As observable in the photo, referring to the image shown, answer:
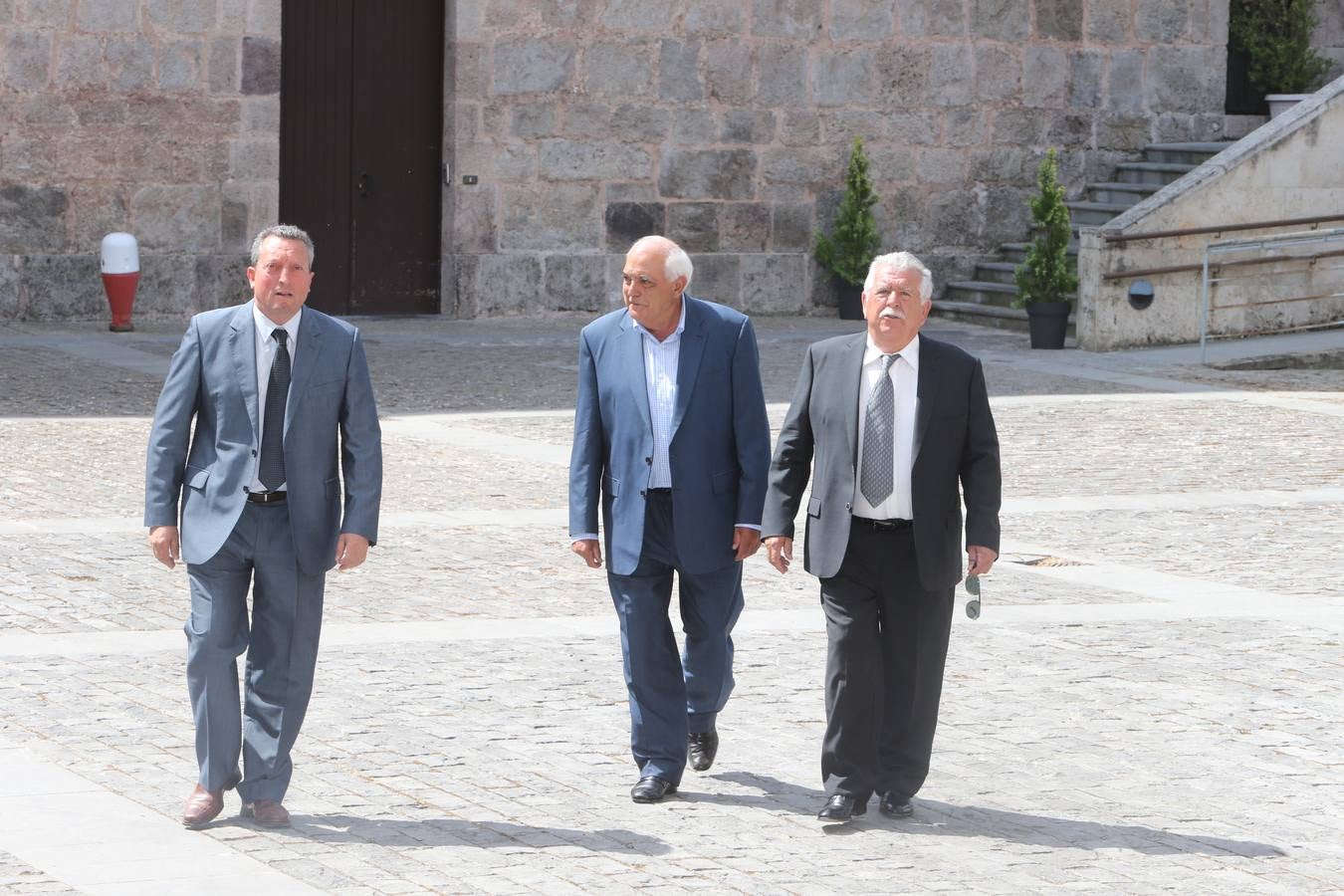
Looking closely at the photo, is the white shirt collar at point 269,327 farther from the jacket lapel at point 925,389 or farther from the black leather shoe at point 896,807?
the black leather shoe at point 896,807

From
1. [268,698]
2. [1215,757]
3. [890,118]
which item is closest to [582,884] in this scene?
[268,698]

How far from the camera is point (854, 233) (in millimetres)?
22469

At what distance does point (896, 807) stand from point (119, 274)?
14777 millimetres

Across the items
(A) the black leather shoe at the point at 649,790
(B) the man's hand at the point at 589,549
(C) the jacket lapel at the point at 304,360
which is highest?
(C) the jacket lapel at the point at 304,360

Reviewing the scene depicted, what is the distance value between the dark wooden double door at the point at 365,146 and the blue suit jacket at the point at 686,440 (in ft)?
50.9

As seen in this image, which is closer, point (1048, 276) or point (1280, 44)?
point (1048, 276)

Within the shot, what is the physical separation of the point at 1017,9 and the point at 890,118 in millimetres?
1842

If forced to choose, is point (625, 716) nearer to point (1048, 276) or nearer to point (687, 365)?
point (687, 365)

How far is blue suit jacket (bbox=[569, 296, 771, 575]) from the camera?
6.27 metres

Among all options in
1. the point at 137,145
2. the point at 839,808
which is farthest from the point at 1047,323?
the point at 839,808

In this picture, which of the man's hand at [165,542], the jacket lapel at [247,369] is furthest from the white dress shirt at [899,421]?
the man's hand at [165,542]

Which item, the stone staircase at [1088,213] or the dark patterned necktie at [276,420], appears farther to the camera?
the stone staircase at [1088,213]

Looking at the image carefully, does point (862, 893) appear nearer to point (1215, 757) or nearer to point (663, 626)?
point (663, 626)

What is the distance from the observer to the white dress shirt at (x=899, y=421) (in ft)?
19.7
